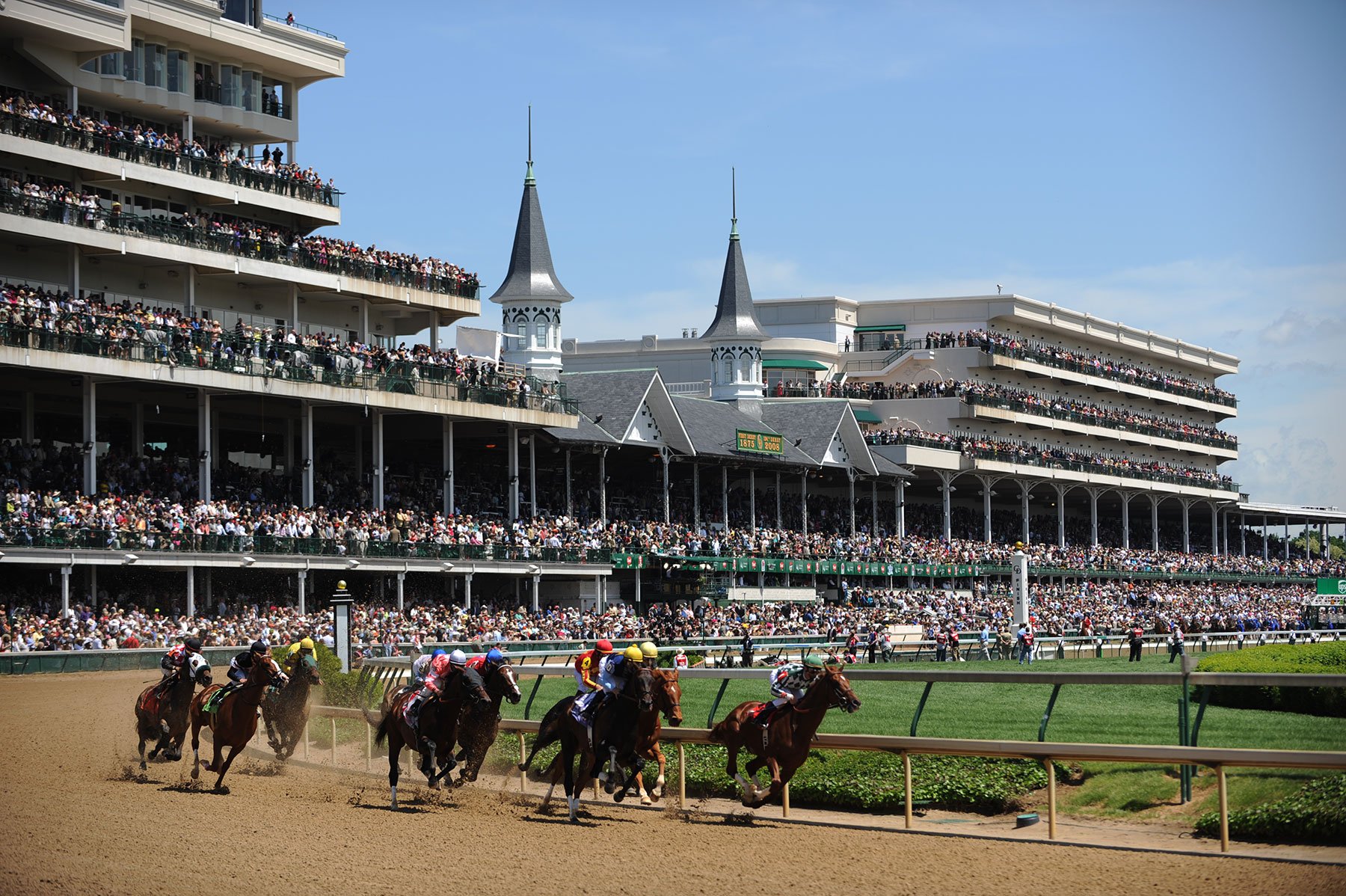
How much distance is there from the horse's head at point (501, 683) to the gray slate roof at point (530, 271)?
38462 mm

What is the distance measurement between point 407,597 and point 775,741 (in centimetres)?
2754

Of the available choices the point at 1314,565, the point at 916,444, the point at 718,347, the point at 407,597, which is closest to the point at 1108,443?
the point at 1314,565

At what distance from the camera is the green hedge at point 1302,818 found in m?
10.4

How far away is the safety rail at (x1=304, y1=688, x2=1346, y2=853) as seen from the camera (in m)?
10.6

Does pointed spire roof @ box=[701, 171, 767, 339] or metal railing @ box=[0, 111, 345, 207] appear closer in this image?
metal railing @ box=[0, 111, 345, 207]

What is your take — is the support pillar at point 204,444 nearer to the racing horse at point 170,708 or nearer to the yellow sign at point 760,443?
the racing horse at point 170,708

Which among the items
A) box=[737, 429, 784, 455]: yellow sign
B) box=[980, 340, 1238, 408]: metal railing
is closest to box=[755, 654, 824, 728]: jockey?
box=[737, 429, 784, 455]: yellow sign

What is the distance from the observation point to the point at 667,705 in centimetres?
1329

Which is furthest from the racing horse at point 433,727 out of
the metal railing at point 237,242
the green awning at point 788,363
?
the green awning at point 788,363

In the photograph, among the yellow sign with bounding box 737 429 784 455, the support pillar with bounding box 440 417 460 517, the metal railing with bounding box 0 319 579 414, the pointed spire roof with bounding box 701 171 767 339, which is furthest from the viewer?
the pointed spire roof with bounding box 701 171 767 339

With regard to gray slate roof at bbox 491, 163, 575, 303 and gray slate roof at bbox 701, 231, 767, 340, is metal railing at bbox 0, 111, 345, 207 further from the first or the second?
gray slate roof at bbox 701, 231, 767, 340

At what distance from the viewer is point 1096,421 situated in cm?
7506

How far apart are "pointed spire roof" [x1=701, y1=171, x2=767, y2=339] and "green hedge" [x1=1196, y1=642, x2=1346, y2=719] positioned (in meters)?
34.9

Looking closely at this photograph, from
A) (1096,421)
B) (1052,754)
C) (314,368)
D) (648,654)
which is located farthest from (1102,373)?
(1052,754)
